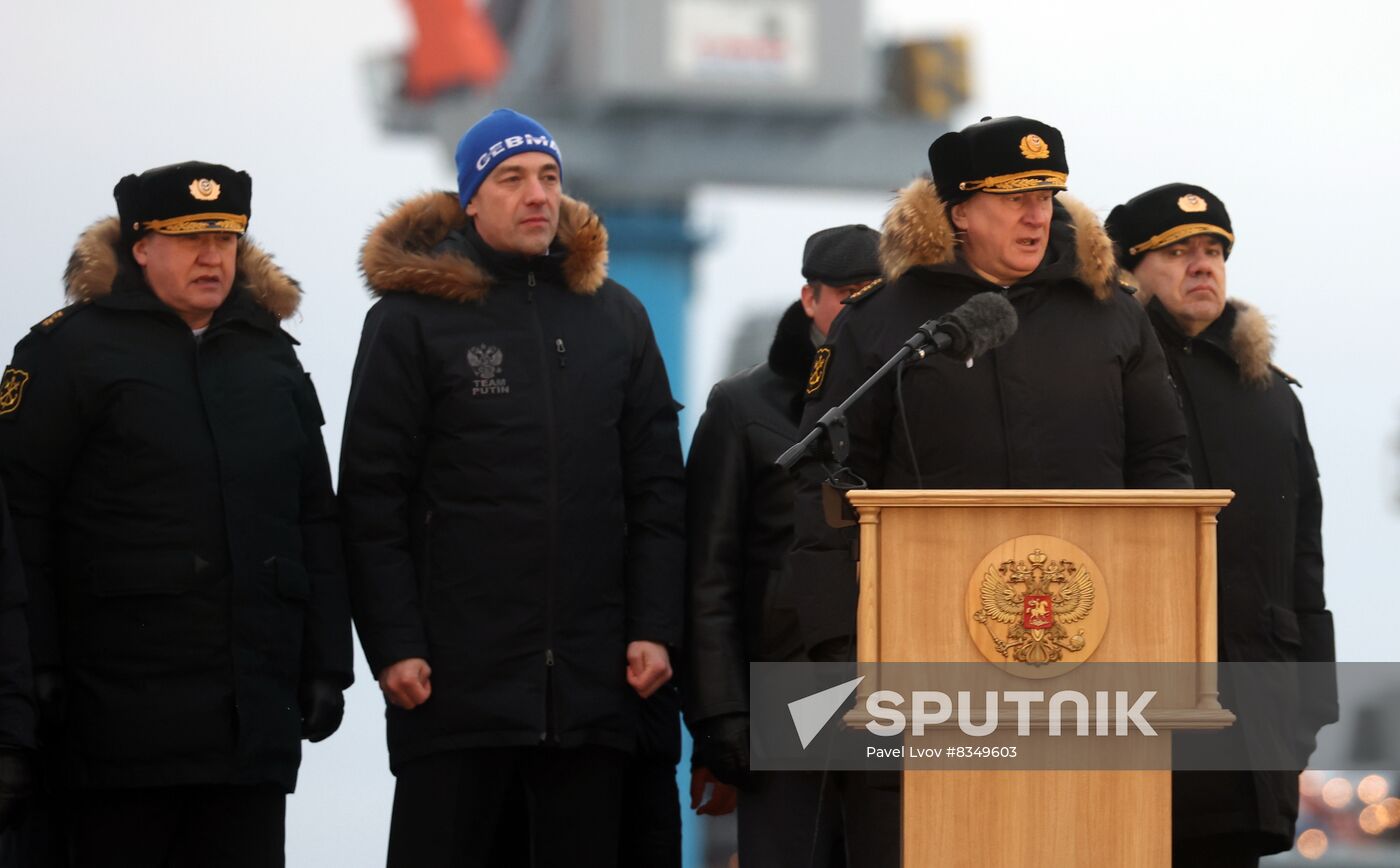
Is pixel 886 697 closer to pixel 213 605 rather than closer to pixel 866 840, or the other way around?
pixel 866 840

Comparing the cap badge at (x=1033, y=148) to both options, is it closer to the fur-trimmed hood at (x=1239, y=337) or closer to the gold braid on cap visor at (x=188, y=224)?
the fur-trimmed hood at (x=1239, y=337)

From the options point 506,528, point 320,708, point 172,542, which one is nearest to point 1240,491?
point 506,528

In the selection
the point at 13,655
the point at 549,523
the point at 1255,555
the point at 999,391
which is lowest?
the point at 13,655

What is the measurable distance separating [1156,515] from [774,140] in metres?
23.0

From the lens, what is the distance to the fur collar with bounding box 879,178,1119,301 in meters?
4.18

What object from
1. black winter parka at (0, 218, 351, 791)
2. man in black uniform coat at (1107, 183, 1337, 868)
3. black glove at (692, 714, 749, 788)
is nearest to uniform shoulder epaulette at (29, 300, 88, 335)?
black winter parka at (0, 218, 351, 791)

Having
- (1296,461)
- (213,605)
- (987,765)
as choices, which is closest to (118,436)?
(213,605)

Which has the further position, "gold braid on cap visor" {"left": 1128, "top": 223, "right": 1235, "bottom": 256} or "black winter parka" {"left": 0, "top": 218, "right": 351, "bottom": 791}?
"gold braid on cap visor" {"left": 1128, "top": 223, "right": 1235, "bottom": 256}

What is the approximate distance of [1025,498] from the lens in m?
3.46

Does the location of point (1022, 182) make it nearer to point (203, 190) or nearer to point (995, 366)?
point (995, 366)

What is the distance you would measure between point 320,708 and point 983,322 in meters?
1.66

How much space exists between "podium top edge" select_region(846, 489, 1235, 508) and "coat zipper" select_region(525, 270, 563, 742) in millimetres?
1166

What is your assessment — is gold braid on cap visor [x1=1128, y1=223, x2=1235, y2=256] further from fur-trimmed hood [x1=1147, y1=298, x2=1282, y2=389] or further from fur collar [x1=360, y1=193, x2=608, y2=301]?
fur collar [x1=360, y1=193, x2=608, y2=301]

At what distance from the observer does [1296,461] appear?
16.8 ft
